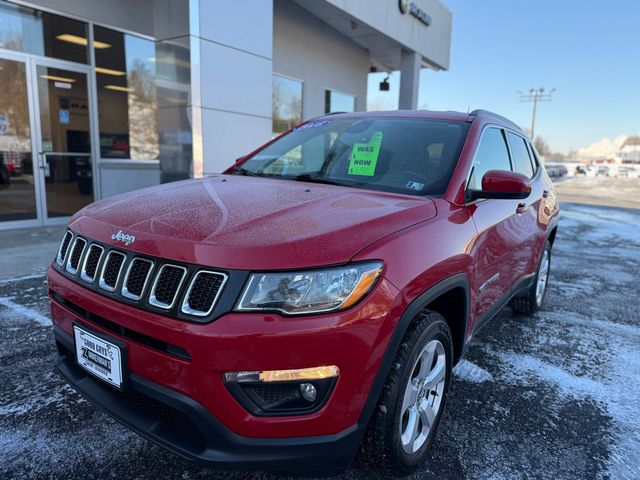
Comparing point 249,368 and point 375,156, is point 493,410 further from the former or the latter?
point 249,368

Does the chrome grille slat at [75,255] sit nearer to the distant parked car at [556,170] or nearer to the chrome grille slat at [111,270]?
the chrome grille slat at [111,270]

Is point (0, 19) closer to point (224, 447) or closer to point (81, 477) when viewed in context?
point (81, 477)

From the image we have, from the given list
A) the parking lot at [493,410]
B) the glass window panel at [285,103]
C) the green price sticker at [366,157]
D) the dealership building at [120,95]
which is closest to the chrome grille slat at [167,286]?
the parking lot at [493,410]

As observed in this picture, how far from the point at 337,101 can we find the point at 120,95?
6353 millimetres

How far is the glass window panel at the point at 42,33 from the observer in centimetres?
690

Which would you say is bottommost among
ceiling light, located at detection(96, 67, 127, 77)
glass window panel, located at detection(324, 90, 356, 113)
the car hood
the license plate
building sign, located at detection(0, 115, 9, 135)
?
the license plate

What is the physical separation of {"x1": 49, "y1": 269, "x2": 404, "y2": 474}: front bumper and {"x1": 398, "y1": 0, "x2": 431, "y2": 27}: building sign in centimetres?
1211

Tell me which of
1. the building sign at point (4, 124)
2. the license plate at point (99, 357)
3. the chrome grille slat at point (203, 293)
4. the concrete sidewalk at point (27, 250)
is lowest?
the concrete sidewalk at point (27, 250)

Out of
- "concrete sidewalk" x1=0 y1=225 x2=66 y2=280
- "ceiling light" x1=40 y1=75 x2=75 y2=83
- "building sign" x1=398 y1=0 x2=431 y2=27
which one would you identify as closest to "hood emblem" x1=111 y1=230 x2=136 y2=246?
"concrete sidewalk" x1=0 y1=225 x2=66 y2=280

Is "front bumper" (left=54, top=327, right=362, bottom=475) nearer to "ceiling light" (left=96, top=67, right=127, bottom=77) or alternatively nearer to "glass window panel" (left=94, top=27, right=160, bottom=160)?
"glass window panel" (left=94, top=27, right=160, bottom=160)

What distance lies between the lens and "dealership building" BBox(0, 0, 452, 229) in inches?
274

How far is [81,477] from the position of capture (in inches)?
80.1

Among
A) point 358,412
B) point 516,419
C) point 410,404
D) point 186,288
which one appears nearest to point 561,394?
point 516,419

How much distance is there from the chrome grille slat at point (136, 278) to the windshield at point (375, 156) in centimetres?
128
